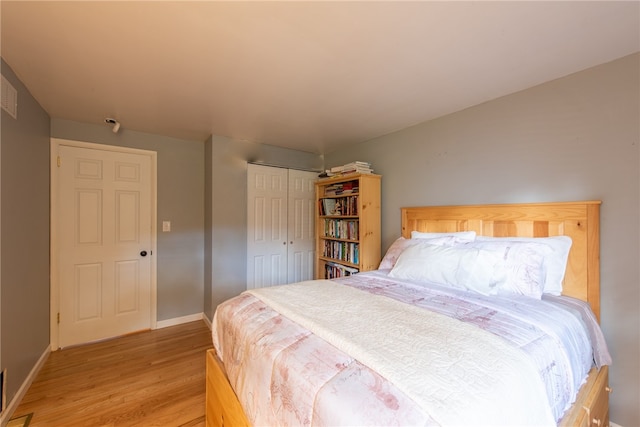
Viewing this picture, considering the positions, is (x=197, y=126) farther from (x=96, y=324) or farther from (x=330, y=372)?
(x=330, y=372)

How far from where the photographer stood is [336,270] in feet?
10.5

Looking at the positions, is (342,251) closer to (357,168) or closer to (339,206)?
(339,206)

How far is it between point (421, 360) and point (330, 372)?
0.98 feet

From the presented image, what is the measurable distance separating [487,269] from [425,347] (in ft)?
3.12

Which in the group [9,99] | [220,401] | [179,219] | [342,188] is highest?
[9,99]

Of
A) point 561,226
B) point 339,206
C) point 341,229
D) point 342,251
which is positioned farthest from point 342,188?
point 561,226

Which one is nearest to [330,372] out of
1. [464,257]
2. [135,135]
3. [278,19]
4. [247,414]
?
[247,414]

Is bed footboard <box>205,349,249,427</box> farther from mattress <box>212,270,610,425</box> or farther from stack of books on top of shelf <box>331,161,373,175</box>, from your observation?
stack of books on top of shelf <box>331,161,373,175</box>

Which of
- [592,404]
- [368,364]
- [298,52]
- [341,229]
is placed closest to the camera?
[368,364]

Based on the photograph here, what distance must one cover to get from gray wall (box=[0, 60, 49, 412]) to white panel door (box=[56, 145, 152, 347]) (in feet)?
0.60

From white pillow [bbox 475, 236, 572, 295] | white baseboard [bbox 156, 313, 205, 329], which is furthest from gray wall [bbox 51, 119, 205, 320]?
white pillow [bbox 475, 236, 572, 295]

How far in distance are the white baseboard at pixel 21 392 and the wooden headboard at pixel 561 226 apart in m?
3.32

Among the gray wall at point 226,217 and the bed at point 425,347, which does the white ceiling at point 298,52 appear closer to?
the gray wall at point 226,217

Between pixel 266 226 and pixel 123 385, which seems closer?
pixel 123 385
